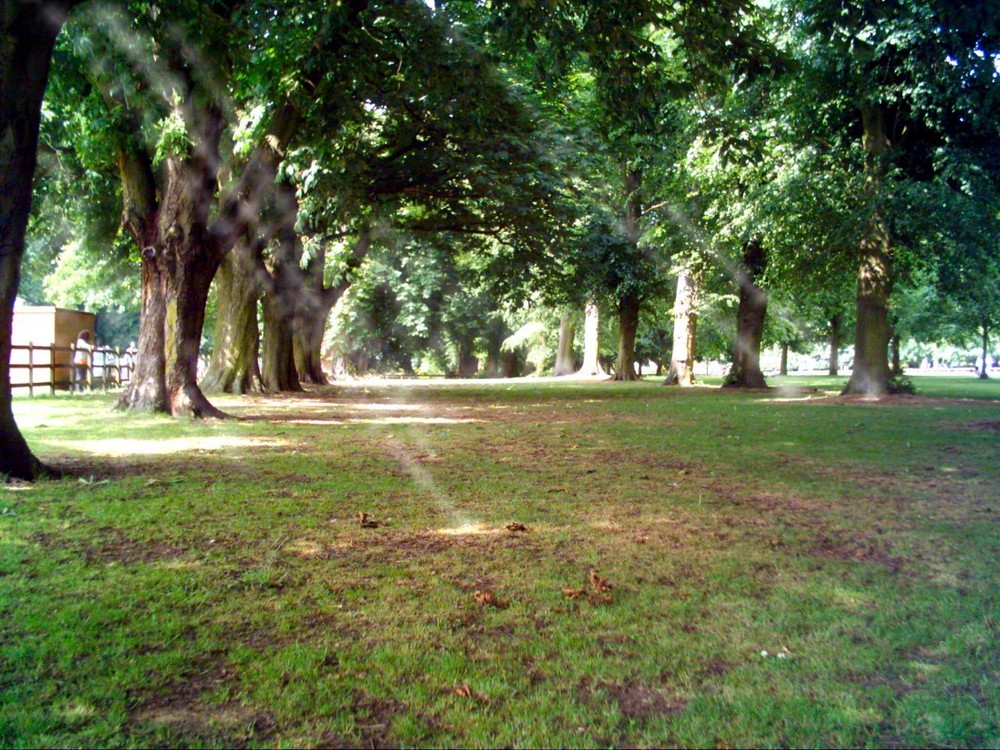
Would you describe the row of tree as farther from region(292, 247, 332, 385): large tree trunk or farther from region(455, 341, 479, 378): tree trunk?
region(455, 341, 479, 378): tree trunk

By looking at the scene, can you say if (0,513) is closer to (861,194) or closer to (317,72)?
(317,72)

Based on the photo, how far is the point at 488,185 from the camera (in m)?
18.8

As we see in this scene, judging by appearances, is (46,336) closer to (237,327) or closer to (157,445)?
(237,327)

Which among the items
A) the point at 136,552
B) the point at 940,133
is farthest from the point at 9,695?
the point at 940,133

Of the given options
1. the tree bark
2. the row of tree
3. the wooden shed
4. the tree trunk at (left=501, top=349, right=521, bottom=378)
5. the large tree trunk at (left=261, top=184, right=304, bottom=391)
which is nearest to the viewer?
the row of tree

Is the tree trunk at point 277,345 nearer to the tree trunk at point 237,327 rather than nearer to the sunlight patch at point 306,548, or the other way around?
the tree trunk at point 237,327

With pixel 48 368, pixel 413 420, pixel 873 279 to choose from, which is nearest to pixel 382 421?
pixel 413 420

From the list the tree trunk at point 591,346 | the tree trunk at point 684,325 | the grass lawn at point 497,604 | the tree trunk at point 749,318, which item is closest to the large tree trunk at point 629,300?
the tree trunk at point 684,325

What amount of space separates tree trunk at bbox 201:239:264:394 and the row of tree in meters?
0.08

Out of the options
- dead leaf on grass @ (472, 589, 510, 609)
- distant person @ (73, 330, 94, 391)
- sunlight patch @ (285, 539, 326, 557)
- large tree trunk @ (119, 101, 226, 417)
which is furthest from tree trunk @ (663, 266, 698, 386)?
dead leaf on grass @ (472, 589, 510, 609)

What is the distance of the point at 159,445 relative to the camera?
10477 millimetres

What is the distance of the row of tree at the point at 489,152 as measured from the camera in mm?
8719

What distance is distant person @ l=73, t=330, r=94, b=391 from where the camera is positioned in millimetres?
22797

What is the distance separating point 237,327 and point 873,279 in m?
16.8
